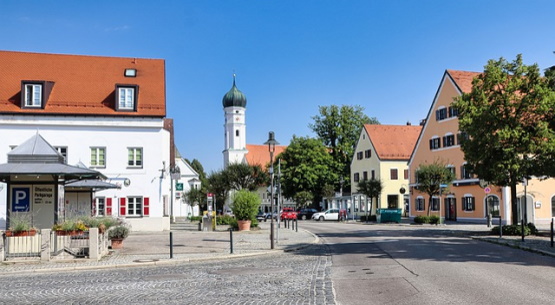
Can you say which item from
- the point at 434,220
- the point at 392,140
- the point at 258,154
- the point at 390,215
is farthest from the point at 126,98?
the point at 258,154

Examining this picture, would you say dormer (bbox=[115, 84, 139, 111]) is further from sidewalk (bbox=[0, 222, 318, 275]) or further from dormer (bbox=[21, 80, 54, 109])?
sidewalk (bbox=[0, 222, 318, 275])

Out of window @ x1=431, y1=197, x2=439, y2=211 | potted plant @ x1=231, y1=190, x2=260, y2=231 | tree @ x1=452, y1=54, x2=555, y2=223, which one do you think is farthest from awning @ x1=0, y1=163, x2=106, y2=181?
window @ x1=431, y1=197, x2=439, y2=211

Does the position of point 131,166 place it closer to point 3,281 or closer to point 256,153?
point 3,281

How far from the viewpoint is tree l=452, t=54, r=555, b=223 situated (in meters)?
29.8

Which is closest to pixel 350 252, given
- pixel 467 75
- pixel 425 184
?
pixel 425 184

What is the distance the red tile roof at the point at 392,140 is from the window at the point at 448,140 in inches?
605

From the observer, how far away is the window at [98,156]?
131 ft

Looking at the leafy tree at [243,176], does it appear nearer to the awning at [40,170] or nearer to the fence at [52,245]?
the awning at [40,170]

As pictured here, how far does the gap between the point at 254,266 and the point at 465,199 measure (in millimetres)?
39726

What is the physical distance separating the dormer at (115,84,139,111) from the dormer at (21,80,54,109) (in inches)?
188

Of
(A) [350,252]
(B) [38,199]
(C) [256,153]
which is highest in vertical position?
(C) [256,153]

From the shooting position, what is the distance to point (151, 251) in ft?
76.6

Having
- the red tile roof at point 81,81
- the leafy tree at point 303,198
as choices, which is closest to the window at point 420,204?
the leafy tree at point 303,198

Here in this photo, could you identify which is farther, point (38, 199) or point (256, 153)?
point (256, 153)
